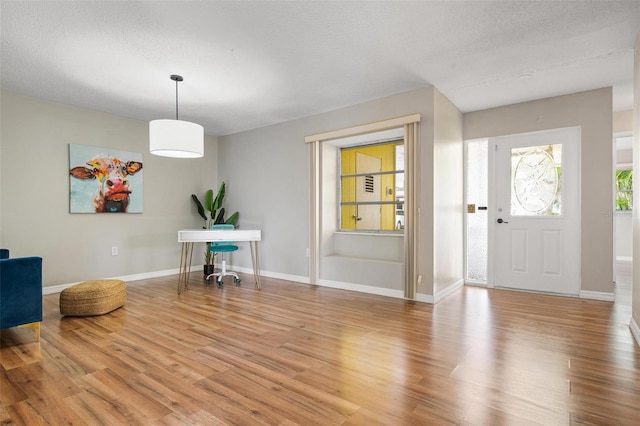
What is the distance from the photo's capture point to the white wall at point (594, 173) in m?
3.79

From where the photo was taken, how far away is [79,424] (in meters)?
1.55

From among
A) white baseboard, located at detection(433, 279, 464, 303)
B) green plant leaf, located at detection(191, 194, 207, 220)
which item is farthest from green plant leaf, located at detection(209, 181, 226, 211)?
white baseboard, located at detection(433, 279, 464, 303)

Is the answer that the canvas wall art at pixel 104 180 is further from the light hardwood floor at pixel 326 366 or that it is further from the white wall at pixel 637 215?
the white wall at pixel 637 215

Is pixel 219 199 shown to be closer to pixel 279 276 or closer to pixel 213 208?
pixel 213 208

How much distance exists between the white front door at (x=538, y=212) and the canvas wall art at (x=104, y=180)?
5258 millimetres

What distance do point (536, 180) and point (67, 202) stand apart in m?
6.18

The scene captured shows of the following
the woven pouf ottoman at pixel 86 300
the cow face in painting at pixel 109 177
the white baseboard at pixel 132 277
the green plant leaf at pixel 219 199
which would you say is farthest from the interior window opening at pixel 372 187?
the cow face in painting at pixel 109 177

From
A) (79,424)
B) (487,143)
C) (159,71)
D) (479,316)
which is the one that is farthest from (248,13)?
(487,143)

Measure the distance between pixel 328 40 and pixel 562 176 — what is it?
343 centimetres

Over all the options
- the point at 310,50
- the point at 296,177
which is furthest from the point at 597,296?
the point at 310,50

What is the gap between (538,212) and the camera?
430 cm

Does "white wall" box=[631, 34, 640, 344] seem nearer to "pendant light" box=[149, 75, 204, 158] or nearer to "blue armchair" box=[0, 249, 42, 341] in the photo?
"pendant light" box=[149, 75, 204, 158]

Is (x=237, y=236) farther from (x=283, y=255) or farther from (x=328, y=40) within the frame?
(x=328, y=40)

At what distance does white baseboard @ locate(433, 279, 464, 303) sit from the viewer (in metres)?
3.81
